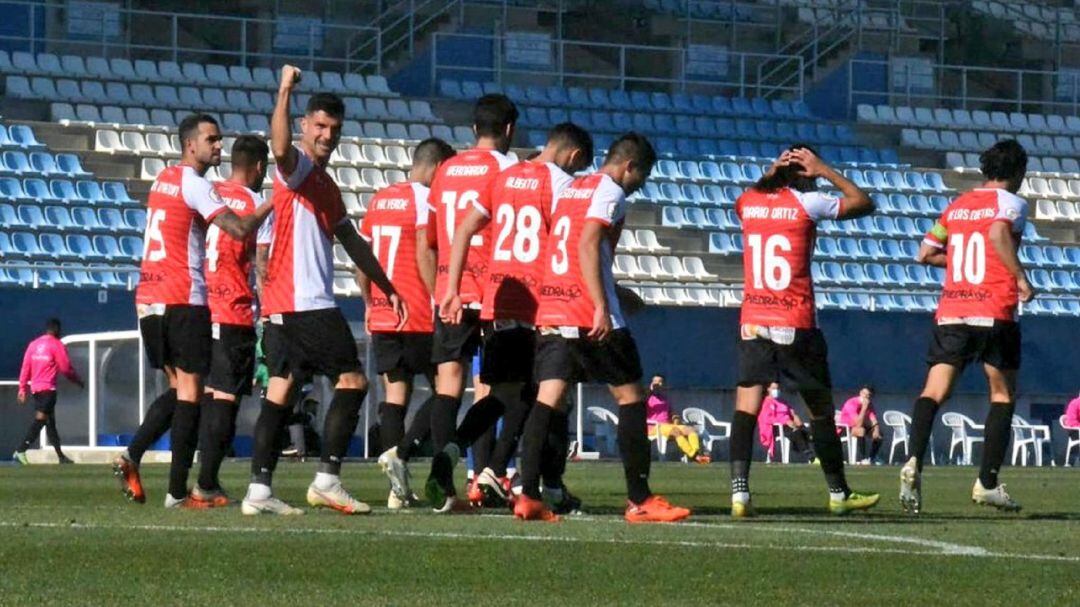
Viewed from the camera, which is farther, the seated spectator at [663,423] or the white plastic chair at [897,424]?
the white plastic chair at [897,424]

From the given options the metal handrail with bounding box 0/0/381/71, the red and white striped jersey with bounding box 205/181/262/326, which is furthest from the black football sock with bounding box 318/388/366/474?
the metal handrail with bounding box 0/0/381/71

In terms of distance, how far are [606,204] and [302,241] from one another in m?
1.35

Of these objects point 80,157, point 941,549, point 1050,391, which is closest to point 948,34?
point 1050,391

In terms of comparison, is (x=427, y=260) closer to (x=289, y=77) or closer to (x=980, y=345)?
(x=289, y=77)

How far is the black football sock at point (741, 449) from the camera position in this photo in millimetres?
11078

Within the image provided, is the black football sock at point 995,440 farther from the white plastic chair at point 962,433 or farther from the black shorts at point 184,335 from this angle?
the white plastic chair at point 962,433

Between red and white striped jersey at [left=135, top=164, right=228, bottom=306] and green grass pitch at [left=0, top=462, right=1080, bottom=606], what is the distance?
1053 mm

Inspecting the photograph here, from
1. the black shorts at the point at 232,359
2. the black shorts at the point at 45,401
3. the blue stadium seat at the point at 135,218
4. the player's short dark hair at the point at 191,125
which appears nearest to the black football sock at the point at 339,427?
the black shorts at the point at 232,359

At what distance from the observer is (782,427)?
2820 cm

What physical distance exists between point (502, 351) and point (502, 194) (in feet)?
2.38

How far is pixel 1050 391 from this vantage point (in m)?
30.3

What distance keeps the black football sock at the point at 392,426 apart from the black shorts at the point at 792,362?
192cm

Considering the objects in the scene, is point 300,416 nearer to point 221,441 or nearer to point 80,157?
point 80,157

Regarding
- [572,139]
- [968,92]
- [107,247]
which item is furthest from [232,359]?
[968,92]
